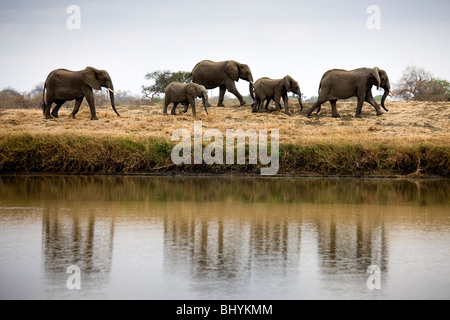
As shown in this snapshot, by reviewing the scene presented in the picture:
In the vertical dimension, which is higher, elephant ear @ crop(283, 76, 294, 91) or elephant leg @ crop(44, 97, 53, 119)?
elephant ear @ crop(283, 76, 294, 91)

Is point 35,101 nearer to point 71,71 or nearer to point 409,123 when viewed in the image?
point 71,71

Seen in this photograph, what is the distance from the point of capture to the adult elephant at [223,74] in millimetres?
31302

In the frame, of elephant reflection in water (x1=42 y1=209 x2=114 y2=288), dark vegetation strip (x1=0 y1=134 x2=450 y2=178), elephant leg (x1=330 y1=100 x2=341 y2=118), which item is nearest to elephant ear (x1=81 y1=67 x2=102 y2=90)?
dark vegetation strip (x1=0 y1=134 x2=450 y2=178)

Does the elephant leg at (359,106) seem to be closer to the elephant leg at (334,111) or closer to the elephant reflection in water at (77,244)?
the elephant leg at (334,111)

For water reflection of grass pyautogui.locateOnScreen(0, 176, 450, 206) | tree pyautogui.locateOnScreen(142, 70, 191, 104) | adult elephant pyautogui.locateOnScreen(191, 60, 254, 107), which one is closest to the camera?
water reflection of grass pyautogui.locateOnScreen(0, 176, 450, 206)

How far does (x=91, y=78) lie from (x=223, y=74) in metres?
6.48

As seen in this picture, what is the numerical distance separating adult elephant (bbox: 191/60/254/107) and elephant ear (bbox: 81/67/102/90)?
564 cm

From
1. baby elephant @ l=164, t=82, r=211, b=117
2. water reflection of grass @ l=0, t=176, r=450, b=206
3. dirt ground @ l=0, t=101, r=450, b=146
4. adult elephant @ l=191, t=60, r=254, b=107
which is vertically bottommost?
water reflection of grass @ l=0, t=176, r=450, b=206

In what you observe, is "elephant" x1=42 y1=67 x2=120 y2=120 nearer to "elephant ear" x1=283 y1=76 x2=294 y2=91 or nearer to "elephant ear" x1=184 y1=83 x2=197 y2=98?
"elephant ear" x1=184 y1=83 x2=197 y2=98

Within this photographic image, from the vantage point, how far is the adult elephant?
31302 mm

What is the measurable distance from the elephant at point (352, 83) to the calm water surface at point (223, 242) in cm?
1019

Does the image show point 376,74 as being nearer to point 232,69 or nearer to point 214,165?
point 232,69

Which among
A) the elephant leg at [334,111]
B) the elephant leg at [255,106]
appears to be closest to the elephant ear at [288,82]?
the elephant leg at [255,106]

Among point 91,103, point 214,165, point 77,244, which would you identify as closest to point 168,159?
point 214,165
